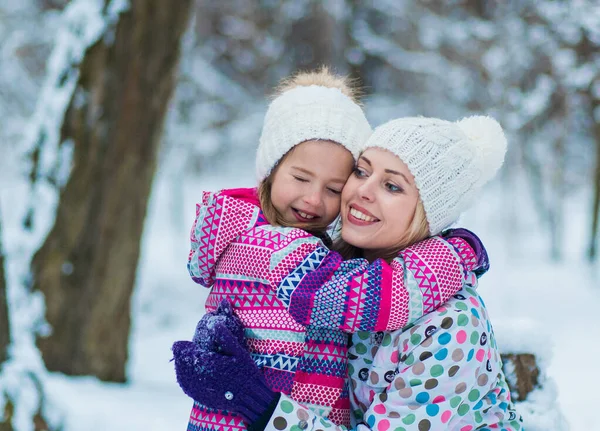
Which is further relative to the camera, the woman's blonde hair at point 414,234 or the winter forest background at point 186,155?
the winter forest background at point 186,155

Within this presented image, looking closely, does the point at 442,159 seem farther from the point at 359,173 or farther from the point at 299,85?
the point at 299,85

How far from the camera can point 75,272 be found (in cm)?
523

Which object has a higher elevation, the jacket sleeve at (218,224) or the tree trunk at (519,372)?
the jacket sleeve at (218,224)

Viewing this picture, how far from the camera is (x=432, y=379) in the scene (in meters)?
1.77

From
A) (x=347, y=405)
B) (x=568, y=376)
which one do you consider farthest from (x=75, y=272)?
(x=568, y=376)

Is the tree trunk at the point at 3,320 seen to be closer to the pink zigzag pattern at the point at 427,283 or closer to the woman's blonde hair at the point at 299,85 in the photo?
the woman's blonde hair at the point at 299,85

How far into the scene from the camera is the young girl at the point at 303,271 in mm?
1791

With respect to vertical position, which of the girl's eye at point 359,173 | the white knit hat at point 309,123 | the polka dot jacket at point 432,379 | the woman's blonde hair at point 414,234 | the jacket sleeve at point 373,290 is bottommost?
the polka dot jacket at point 432,379

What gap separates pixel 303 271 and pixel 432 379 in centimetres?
44

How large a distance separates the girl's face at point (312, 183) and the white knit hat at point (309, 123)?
3 centimetres

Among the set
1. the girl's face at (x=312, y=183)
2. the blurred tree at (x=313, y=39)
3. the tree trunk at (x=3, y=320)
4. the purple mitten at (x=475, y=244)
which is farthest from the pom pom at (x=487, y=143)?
the blurred tree at (x=313, y=39)

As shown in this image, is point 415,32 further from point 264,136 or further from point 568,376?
point 264,136

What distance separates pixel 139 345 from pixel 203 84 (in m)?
7.41

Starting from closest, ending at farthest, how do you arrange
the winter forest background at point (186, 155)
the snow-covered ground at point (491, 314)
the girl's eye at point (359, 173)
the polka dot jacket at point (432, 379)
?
the polka dot jacket at point (432, 379), the girl's eye at point (359, 173), the snow-covered ground at point (491, 314), the winter forest background at point (186, 155)
